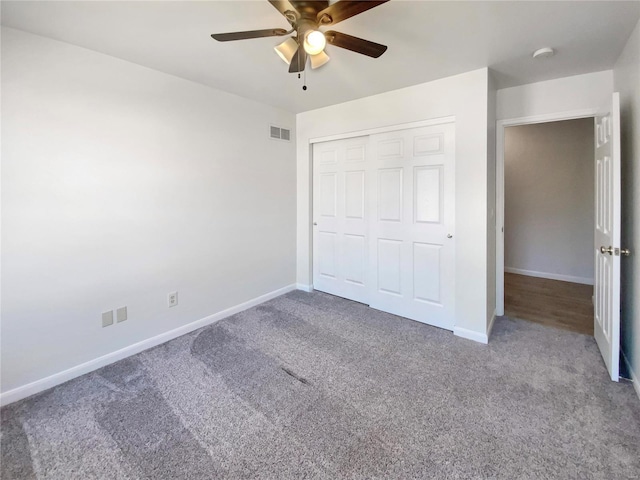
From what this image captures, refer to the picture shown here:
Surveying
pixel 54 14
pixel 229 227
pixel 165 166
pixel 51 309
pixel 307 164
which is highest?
pixel 54 14

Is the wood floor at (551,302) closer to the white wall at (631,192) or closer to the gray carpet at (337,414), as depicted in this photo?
the gray carpet at (337,414)

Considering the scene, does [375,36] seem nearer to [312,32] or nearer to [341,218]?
[312,32]

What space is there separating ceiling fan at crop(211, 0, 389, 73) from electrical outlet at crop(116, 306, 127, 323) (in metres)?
2.25

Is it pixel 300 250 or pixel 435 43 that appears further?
pixel 300 250

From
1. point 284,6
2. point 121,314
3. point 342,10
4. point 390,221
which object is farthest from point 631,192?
point 121,314

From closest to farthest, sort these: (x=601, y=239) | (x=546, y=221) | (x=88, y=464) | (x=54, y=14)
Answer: (x=88, y=464) < (x=54, y=14) < (x=601, y=239) < (x=546, y=221)

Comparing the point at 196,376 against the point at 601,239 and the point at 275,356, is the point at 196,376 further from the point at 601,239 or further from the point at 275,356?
the point at 601,239

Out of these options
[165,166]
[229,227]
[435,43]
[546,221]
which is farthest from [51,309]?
[546,221]

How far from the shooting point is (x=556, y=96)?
2920 mm

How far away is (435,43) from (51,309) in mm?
3463

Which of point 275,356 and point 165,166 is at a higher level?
point 165,166

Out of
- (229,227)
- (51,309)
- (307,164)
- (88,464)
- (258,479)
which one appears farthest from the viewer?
(307,164)

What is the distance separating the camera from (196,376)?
2.27m

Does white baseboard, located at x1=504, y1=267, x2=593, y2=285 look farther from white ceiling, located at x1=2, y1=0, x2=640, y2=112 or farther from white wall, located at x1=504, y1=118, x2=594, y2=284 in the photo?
white ceiling, located at x1=2, y1=0, x2=640, y2=112
